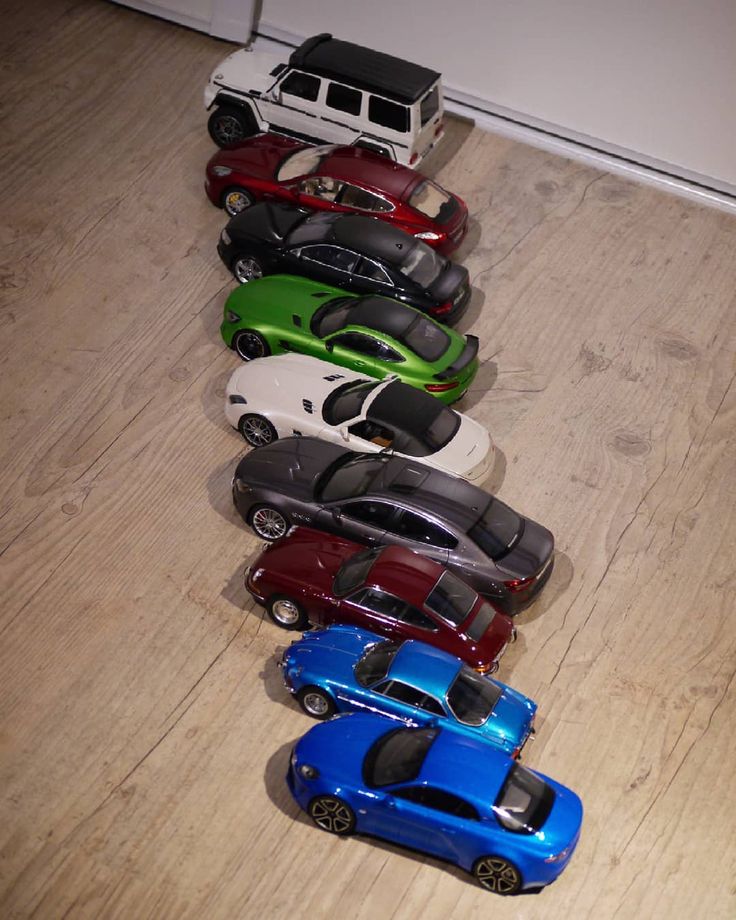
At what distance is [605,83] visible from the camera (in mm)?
15109

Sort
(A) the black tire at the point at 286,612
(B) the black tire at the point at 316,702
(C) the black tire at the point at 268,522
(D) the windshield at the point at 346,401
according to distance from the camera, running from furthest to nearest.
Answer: (D) the windshield at the point at 346,401 < (C) the black tire at the point at 268,522 < (A) the black tire at the point at 286,612 < (B) the black tire at the point at 316,702

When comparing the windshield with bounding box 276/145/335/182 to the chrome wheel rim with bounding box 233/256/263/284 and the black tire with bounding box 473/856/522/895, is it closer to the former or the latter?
the chrome wheel rim with bounding box 233/256/263/284

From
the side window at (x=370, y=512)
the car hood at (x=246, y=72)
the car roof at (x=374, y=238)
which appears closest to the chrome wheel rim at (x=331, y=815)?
the side window at (x=370, y=512)

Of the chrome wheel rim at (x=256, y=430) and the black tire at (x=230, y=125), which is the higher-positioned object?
the black tire at (x=230, y=125)

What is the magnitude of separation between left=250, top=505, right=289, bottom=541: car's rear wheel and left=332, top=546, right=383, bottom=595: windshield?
0.92 meters

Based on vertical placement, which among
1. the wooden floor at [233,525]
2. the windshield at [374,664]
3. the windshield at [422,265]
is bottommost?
the wooden floor at [233,525]

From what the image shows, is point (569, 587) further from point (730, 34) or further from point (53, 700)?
point (730, 34)

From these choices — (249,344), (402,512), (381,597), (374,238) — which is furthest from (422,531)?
(374,238)

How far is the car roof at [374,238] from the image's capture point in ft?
41.5

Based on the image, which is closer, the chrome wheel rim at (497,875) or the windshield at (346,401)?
the chrome wheel rim at (497,875)

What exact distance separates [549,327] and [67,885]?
7.94 meters

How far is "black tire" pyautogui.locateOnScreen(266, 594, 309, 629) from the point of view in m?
10.2

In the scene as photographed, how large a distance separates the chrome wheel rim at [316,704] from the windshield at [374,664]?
375mm

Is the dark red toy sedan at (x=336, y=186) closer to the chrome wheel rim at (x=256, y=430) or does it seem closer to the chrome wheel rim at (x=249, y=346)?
the chrome wheel rim at (x=249, y=346)
